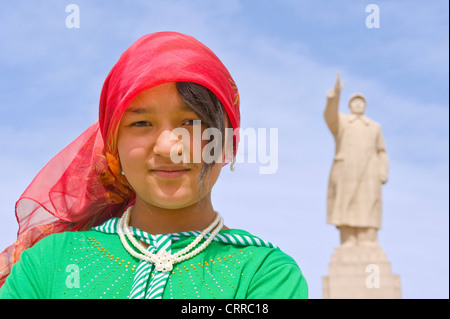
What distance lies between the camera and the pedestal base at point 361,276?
7980mm

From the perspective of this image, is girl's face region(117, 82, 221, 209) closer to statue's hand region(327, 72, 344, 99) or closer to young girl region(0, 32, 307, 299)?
young girl region(0, 32, 307, 299)

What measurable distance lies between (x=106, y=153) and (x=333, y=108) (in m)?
6.70

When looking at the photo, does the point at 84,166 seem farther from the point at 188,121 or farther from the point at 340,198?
the point at 340,198

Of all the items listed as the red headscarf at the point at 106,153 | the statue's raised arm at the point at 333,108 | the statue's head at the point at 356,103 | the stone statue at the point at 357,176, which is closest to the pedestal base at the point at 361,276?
the stone statue at the point at 357,176

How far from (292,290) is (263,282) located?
2.4 inches

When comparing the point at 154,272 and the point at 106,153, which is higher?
the point at 106,153

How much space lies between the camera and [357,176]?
8.37 metres

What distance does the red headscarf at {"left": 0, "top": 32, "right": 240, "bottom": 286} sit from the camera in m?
1.23

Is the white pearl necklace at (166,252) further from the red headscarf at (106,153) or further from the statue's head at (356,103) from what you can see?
the statue's head at (356,103)

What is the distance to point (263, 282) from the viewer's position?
1197 mm

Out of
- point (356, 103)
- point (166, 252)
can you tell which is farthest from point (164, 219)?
point (356, 103)

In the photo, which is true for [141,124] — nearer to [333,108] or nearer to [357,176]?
[333,108]

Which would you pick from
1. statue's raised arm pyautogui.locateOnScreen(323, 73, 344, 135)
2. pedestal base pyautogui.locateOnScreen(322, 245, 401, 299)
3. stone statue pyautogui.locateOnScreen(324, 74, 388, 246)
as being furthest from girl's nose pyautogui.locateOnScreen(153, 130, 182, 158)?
stone statue pyautogui.locateOnScreen(324, 74, 388, 246)

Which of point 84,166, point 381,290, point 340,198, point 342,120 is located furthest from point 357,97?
point 84,166
